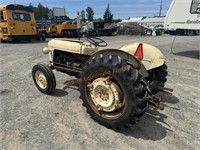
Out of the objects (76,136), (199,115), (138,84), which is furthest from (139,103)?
(199,115)

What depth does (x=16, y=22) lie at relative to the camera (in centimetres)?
1376

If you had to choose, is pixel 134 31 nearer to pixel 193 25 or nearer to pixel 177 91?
pixel 193 25

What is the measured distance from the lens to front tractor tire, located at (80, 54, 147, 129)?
9.11 feet

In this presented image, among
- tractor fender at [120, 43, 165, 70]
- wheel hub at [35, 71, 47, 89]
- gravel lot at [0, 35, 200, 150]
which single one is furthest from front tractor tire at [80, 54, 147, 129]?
wheel hub at [35, 71, 47, 89]

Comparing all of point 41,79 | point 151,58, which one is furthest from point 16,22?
point 151,58

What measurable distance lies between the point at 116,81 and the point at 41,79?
7.37 feet

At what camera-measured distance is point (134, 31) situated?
1134 inches

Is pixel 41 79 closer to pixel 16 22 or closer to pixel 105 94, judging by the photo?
pixel 105 94

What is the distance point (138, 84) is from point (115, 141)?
89 cm

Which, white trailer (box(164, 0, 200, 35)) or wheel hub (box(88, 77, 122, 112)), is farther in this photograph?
white trailer (box(164, 0, 200, 35))

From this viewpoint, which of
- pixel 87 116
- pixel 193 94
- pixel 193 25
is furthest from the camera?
pixel 193 25

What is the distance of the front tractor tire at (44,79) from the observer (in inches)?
171

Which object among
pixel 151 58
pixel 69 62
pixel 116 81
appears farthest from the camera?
pixel 69 62

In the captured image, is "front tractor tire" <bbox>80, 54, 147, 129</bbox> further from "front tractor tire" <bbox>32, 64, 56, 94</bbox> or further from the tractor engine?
"front tractor tire" <bbox>32, 64, 56, 94</bbox>
